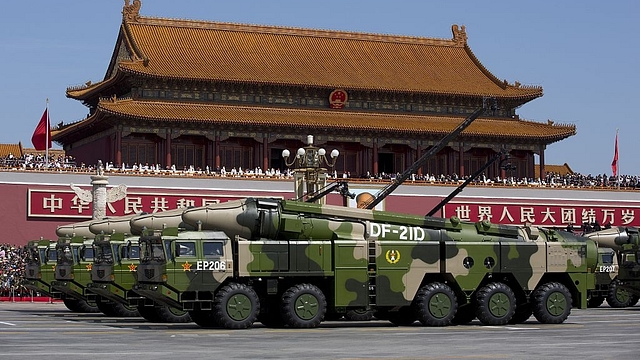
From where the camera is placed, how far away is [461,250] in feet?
108

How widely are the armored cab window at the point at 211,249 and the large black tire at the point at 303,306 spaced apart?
197 centimetres

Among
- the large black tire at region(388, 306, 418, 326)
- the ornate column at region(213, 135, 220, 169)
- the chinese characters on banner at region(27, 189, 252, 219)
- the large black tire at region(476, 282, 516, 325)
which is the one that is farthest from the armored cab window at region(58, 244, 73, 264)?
the ornate column at region(213, 135, 220, 169)

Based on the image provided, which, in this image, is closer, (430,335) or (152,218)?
(430,335)

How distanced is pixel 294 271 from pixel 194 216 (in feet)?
9.37

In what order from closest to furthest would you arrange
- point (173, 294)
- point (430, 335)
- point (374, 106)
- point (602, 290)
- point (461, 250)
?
1. point (430, 335)
2. point (173, 294)
3. point (461, 250)
4. point (602, 290)
5. point (374, 106)

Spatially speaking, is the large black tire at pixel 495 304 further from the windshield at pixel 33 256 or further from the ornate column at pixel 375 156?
the ornate column at pixel 375 156

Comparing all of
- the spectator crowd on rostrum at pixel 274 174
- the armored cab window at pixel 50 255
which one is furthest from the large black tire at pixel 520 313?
the spectator crowd on rostrum at pixel 274 174

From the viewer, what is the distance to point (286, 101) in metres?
74.7

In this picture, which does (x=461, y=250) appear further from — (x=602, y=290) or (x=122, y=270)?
(x=602, y=290)

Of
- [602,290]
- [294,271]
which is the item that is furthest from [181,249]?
[602,290]

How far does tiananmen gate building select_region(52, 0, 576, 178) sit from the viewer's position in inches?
2788

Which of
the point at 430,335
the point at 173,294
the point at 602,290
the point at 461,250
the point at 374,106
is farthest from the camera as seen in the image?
the point at 374,106

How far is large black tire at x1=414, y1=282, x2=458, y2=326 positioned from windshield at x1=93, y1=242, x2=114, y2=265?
8.75m

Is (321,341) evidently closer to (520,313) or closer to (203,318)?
(203,318)
